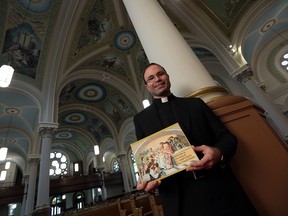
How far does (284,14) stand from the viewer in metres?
9.16

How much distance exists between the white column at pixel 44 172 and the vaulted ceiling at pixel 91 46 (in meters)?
0.44

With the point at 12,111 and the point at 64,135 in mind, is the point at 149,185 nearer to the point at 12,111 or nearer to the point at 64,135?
the point at 12,111

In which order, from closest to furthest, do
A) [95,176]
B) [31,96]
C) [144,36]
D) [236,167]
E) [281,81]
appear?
[236,167] → [144,36] → [31,96] → [281,81] → [95,176]

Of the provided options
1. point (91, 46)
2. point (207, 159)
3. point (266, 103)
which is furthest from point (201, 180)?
point (91, 46)

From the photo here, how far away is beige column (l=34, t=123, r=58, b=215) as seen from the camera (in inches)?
232

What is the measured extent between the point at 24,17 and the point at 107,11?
3.58 meters

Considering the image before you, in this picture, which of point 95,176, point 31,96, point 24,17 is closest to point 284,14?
point 24,17

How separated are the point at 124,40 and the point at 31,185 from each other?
9656 mm

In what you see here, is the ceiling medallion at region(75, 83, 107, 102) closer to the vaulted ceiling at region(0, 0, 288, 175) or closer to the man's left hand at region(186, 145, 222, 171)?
the vaulted ceiling at region(0, 0, 288, 175)

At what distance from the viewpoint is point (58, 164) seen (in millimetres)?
21422

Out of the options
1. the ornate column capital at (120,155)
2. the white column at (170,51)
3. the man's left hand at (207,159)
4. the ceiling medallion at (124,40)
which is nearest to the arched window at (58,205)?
the ornate column capital at (120,155)

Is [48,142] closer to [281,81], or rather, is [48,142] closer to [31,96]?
[31,96]

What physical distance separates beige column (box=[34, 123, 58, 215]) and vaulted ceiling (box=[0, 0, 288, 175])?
0.44m

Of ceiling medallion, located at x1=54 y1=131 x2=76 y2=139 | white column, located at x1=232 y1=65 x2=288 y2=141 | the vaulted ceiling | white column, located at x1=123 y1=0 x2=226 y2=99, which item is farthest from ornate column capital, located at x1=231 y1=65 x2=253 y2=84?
ceiling medallion, located at x1=54 y1=131 x2=76 y2=139
